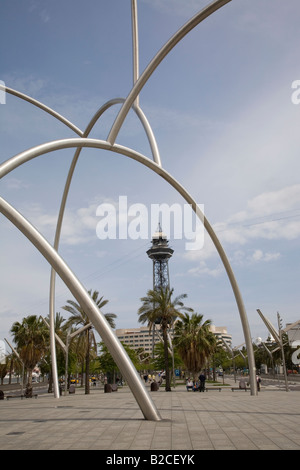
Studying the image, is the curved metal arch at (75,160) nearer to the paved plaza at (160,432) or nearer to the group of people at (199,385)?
the group of people at (199,385)

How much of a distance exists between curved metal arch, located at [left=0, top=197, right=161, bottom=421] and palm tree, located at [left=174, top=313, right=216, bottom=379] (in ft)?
95.0

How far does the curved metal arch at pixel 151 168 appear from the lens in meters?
13.3

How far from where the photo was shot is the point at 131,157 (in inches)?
732

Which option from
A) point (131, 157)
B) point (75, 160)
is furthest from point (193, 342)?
point (131, 157)

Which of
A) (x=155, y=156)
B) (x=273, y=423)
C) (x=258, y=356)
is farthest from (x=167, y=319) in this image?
(x=258, y=356)

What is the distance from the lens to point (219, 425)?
37.1 ft

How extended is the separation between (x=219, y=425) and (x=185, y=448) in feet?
11.1

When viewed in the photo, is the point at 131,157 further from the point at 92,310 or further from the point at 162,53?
the point at 92,310

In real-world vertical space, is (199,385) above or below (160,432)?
below

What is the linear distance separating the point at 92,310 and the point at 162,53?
10454mm

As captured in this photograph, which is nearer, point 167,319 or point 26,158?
point 26,158

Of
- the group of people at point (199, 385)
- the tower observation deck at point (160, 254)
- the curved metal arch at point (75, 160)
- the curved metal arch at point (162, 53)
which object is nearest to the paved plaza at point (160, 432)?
the curved metal arch at point (162, 53)
